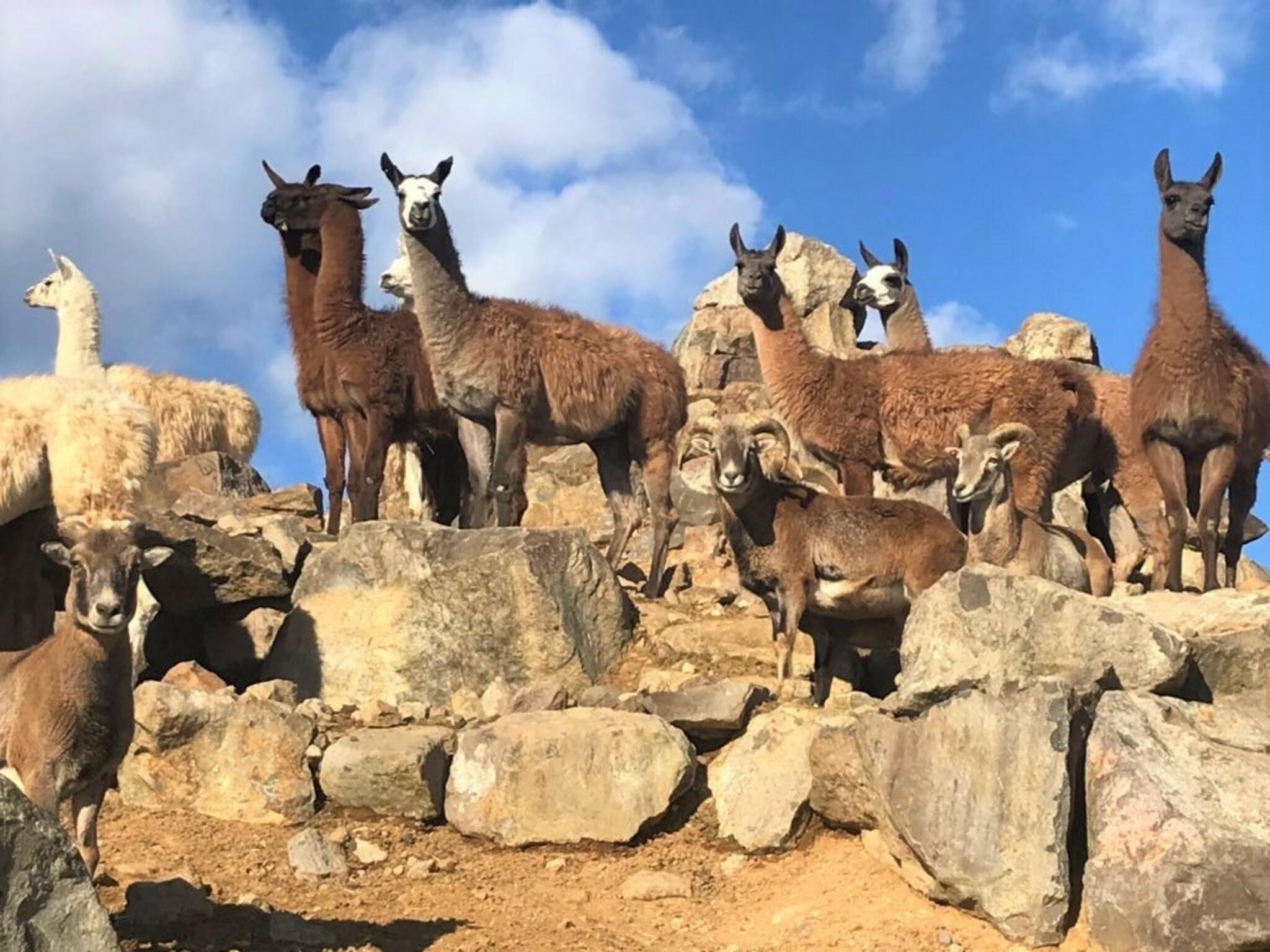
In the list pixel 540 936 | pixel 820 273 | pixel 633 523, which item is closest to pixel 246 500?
pixel 633 523

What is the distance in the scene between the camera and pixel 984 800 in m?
7.34

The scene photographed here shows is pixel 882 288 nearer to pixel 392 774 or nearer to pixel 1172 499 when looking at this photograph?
pixel 1172 499

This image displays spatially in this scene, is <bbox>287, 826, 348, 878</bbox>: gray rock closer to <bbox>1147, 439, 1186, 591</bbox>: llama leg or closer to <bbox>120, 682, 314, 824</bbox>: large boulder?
<bbox>120, 682, 314, 824</bbox>: large boulder

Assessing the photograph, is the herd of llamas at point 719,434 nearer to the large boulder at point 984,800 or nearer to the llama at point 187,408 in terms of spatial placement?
the llama at point 187,408

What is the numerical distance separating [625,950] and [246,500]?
10.3m

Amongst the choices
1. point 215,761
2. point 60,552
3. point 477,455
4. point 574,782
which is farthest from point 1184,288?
point 60,552

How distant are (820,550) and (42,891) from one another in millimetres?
5968

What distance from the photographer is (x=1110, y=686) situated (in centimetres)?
776

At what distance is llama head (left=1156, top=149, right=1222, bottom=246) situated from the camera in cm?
1238

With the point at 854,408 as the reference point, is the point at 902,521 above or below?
below

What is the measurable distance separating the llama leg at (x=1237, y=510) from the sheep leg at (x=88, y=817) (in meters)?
9.88

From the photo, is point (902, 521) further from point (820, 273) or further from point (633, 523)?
point (820, 273)

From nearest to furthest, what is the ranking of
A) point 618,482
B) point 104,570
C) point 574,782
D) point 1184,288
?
1. point 104,570
2. point 574,782
3. point 1184,288
4. point 618,482

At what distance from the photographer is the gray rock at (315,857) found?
8.25 metres
